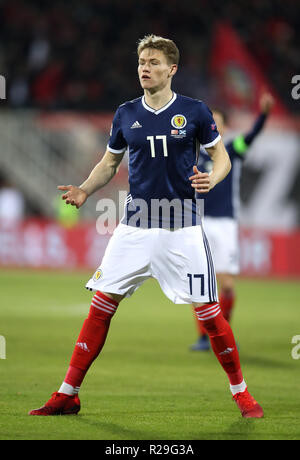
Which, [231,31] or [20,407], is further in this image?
[231,31]

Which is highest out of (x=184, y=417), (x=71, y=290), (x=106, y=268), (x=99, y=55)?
(x=99, y=55)

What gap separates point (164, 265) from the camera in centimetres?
544

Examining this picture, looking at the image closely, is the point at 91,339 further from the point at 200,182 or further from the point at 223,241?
the point at 223,241

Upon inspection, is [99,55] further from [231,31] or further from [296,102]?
[296,102]

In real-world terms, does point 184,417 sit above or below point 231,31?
below

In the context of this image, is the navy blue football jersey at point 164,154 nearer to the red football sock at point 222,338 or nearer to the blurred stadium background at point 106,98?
the red football sock at point 222,338

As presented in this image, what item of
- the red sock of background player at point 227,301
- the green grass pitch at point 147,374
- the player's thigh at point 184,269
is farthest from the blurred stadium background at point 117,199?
the player's thigh at point 184,269

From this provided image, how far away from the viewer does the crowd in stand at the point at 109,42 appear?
950 inches

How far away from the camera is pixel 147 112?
5.52 metres

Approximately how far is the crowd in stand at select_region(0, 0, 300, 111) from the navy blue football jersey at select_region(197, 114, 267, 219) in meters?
14.1

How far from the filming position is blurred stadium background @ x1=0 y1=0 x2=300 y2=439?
6652 millimetres
